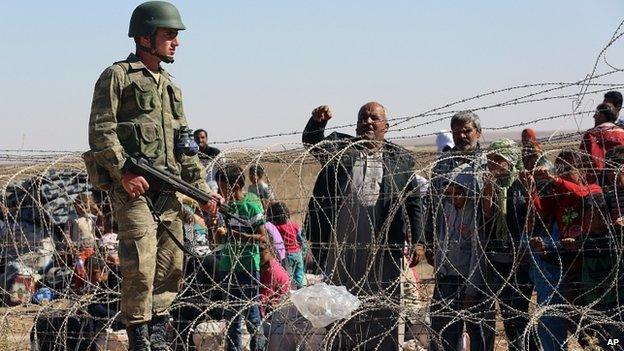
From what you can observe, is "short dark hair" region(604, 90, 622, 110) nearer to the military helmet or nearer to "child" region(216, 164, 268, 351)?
"child" region(216, 164, 268, 351)

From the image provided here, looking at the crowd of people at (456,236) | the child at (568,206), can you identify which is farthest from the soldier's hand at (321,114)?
the child at (568,206)

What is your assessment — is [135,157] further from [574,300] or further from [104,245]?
[574,300]

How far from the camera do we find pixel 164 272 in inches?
269

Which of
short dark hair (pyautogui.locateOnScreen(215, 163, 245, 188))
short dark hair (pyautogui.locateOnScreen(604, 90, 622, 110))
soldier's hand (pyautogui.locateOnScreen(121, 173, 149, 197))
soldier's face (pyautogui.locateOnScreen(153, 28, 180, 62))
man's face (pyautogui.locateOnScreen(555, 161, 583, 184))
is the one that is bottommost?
man's face (pyautogui.locateOnScreen(555, 161, 583, 184))

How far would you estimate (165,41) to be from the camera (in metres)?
6.71

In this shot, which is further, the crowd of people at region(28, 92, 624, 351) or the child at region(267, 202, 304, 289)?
the child at region(267, 202, 304, 289)

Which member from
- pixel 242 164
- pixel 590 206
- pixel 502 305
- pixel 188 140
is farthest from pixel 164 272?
pixel 590 206

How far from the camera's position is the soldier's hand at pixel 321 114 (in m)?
8.23

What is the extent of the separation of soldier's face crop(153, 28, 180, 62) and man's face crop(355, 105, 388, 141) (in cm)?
167

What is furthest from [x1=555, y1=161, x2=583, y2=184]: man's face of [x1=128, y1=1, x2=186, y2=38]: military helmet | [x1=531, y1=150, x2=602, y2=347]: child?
[x1=128, y1=1, x2=186, y2=38]: military helmet

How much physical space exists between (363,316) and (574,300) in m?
1.34

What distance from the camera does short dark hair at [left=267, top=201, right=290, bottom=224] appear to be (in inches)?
335

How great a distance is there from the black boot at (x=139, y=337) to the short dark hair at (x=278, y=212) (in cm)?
180

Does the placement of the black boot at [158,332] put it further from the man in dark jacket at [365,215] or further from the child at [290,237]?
the child at [290,237]
